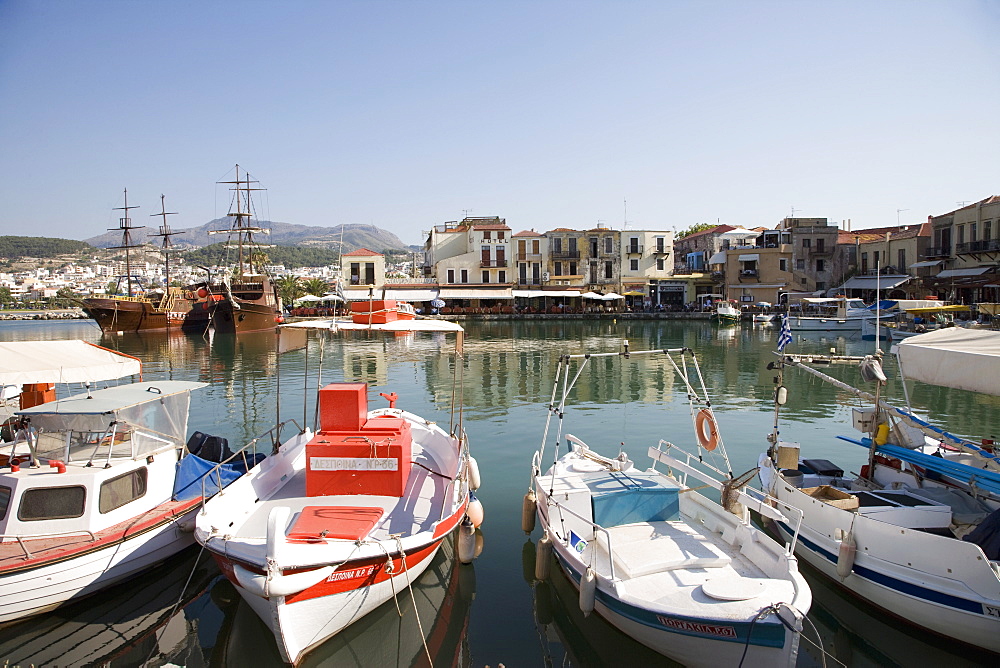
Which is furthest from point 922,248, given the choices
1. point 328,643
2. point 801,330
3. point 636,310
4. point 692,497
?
point 328,643

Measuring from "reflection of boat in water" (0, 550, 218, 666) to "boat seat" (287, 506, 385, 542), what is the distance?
1.94m

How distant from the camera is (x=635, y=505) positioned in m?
8.37

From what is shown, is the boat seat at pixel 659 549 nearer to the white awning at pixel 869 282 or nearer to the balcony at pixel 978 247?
the balcony at pixel 978 247

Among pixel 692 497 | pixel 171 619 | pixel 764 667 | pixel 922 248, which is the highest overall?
pixel 922 248

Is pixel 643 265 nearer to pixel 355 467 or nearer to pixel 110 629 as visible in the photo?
pixel 355 467

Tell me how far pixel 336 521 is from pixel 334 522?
0.05 m

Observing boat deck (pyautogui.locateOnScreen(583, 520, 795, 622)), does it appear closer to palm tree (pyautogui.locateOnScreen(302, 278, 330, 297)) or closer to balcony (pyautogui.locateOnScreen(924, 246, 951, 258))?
balcony (pyautogui.locateOnScreen(924, 246, 951, 258))

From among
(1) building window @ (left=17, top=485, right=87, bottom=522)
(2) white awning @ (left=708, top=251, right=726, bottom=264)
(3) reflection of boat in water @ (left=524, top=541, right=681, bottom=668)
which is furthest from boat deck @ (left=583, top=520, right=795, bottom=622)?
(2) white awning @ (left=708, top=251, right=726, bottom=264)

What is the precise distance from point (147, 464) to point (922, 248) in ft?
204

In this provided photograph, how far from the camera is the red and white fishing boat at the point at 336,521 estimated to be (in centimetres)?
641

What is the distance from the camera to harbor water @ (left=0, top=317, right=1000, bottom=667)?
23.3ft

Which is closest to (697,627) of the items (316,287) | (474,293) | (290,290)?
(474,293)

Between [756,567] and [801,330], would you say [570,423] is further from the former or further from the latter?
[801,330]

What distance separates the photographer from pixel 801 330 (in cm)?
4884
